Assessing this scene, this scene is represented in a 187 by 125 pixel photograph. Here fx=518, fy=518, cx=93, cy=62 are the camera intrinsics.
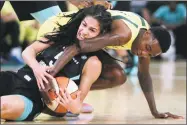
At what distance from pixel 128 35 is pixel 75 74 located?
0.35 meters

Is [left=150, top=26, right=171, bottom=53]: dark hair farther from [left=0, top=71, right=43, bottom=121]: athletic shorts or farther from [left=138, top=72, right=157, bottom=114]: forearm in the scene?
[left=0, top=71, right=43, bottom=121]: athletic shorts

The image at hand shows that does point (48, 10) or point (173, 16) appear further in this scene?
point (173, 16)

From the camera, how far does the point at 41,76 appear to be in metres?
2.48

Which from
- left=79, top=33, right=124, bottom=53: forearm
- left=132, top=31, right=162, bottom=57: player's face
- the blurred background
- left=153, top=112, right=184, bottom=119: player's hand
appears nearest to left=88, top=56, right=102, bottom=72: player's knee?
left=79, top=33, right=124, bottom=53: forearm

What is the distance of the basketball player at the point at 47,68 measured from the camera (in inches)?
100.0

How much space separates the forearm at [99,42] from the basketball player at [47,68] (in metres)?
0.04

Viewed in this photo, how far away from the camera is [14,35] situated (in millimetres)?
6832

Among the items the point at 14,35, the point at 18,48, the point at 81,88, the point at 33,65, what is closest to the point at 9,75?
the point at 33,65

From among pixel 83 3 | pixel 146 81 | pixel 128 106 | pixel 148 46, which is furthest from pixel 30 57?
pixel 128 106

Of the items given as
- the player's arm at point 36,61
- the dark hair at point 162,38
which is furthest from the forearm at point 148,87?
the player's arm at point 36,61

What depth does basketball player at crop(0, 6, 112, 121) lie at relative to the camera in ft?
8.33

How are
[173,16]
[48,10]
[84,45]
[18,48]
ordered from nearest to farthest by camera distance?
[84,45] → [48,10] → [18,48] → [173,16]

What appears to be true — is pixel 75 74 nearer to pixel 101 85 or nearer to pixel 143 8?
pixel 101 85

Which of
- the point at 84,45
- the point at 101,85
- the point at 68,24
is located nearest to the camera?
the point at 84,45
